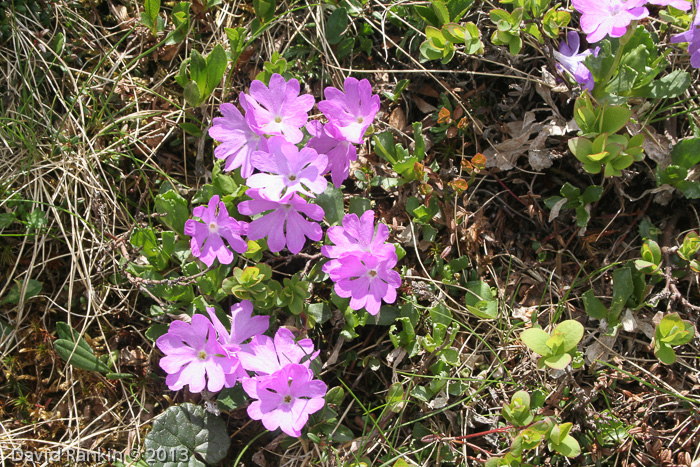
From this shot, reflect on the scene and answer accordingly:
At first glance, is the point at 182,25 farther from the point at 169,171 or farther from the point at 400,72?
the point at 400,72

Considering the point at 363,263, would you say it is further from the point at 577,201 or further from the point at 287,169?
the point at 577,201

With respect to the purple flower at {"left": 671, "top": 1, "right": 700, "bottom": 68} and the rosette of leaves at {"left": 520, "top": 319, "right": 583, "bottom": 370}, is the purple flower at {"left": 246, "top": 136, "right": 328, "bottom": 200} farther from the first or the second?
the purple flower at {"left": 671, "top": 1, "right": 700, "bottom": 68}

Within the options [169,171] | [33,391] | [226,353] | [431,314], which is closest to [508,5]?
[431,314]

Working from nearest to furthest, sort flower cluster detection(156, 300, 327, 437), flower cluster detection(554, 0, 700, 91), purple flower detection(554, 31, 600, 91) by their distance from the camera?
flower cluster detection(554, 0, 700, 91), flower cluster detection(156, 300, 327, 437), purple flower detection(554, 31, 600, 91)

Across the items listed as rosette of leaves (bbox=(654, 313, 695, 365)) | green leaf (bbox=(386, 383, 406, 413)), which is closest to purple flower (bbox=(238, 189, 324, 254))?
green leaf (bbox=(386, 383, 406, 413))

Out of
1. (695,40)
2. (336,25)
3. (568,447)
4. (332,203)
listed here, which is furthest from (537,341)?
(336,25)

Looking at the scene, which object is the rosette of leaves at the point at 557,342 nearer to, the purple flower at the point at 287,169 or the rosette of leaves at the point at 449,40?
the purple flower at the point at 287,169
